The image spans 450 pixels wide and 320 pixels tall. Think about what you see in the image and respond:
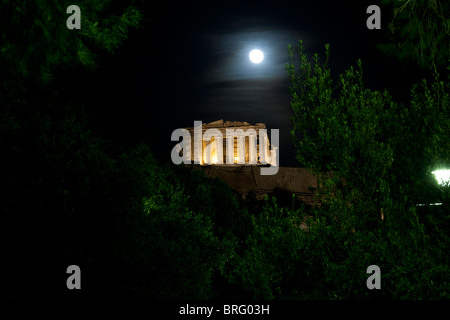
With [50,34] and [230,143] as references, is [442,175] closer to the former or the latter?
[50,34]

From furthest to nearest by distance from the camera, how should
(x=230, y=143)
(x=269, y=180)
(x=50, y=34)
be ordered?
(x=230, y=143) < (x=269, y=180) < (x=50, y=34)

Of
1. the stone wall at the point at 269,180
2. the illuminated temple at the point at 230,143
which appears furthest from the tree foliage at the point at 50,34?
the illuminated temple at the point at 230,143

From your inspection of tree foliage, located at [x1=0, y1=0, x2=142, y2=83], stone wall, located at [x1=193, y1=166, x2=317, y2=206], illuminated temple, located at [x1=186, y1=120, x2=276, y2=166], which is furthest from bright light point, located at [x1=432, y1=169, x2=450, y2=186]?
illuminated temple, located at [x1=186, y1=120, x2=276, y2=166]

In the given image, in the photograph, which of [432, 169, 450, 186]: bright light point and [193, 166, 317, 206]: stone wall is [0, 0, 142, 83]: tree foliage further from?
[193, 166, 317, 206]: stone wall

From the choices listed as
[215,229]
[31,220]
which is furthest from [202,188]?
[31,220]

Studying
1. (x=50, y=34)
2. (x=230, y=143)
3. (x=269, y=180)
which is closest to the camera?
(x=50, y=34)

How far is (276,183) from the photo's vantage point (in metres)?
21.6

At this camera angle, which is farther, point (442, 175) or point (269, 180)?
point (269, 180)

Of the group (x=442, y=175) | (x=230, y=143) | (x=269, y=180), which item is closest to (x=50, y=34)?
(x=442, y=175)

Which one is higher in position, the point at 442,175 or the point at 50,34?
the point at 50,34

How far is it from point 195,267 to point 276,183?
13.2 meters

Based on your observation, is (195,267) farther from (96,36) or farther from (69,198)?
(96,36)

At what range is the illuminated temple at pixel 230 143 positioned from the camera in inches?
2913

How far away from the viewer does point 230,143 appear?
7450 centimetres
